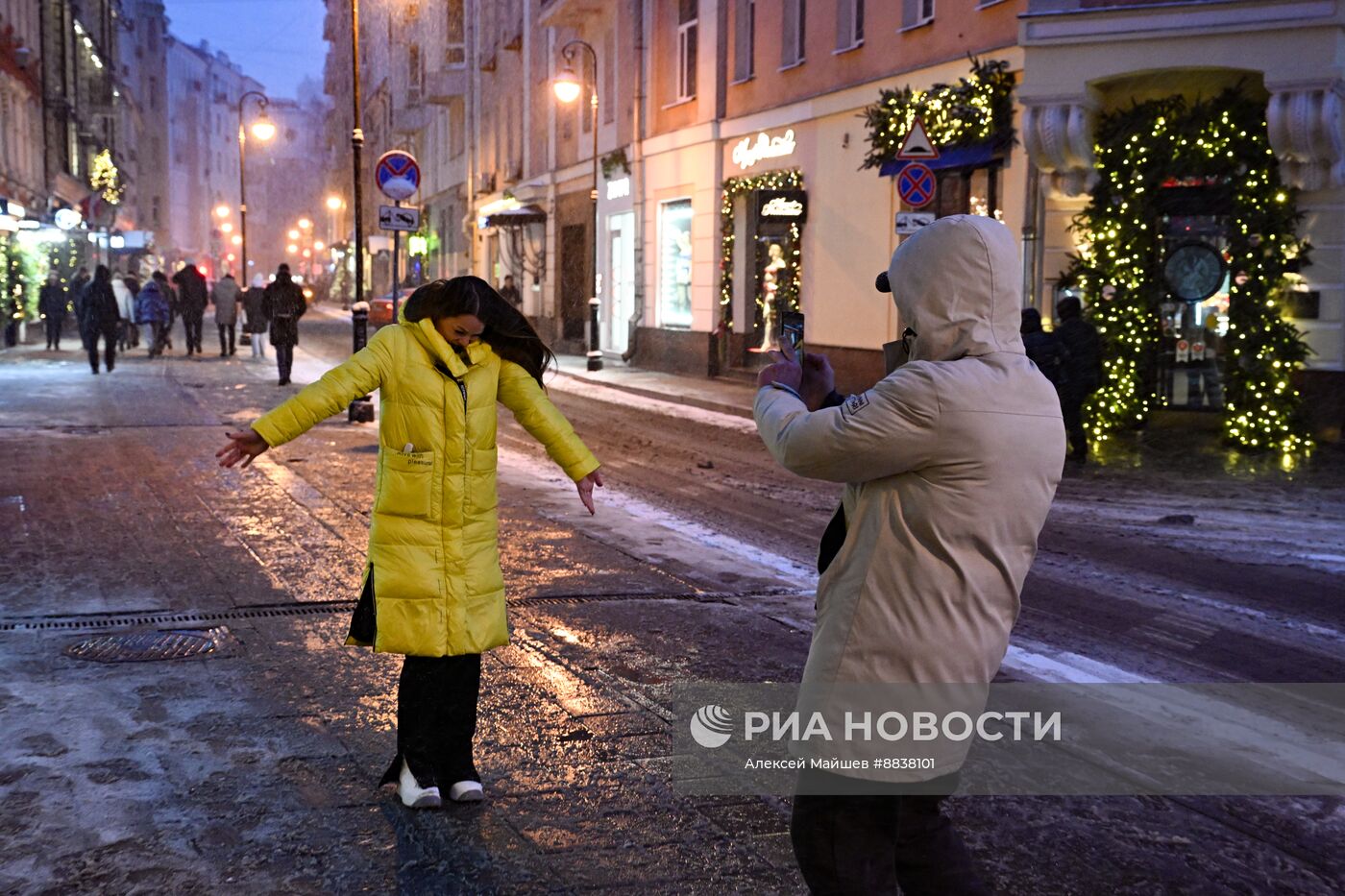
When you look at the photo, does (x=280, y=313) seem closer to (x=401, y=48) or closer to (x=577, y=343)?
(x=577, y=343)

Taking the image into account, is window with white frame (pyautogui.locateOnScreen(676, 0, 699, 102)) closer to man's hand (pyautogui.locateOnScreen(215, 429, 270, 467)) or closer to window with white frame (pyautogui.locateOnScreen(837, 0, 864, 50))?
window with white frame (pyautogui.locateOnScreen(837, 0, 864, 50))

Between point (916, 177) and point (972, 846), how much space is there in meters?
12.7

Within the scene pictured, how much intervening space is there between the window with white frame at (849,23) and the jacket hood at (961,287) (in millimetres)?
19624

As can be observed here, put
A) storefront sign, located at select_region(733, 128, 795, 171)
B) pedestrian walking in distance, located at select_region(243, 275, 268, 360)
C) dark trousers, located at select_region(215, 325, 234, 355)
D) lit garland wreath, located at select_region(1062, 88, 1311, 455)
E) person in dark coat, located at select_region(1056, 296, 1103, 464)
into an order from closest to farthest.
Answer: person in dark coat, located at select_region(1056, 296, 1103, 464), lit garland wreath, located at select_region(1062, 88, 1311, 455), storefront sign, located at select_region(733, 128, 795, 171), pedestrian walking in distance, located at select_region(243, 275, 268, 360), dark trousers, located at select_region(215, 325, 234, 355)

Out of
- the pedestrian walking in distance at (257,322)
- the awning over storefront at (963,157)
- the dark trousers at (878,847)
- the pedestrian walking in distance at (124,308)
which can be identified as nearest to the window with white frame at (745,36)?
the awning over storefront at (963,157)

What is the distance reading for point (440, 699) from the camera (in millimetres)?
4590

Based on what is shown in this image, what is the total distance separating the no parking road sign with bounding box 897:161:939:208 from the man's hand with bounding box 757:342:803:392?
13.3 m

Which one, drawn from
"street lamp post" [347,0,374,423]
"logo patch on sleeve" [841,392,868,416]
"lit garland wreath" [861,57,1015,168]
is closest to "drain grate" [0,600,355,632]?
"logo patch on sleeve" [841,392,868,416]

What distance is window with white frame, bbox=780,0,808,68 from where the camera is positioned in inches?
922

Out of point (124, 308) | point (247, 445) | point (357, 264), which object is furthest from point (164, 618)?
point (124, 308)

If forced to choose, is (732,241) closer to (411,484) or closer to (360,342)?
(360,342)

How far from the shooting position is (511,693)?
5891 millimetres

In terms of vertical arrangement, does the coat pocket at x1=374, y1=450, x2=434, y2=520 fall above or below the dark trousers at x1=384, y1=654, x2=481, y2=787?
above

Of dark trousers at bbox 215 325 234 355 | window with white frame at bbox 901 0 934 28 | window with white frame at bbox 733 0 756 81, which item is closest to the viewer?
window with white frame at bbox 901 0 934 28
